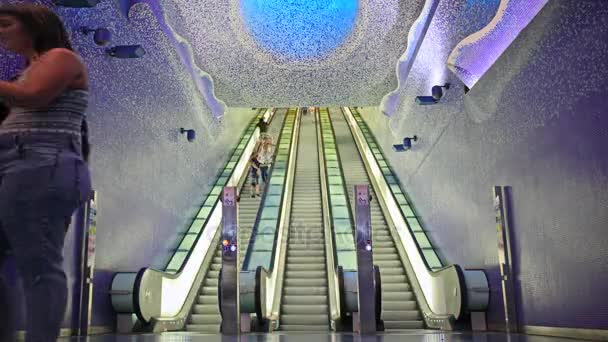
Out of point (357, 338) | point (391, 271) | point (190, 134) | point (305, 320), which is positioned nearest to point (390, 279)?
point (391, 271)

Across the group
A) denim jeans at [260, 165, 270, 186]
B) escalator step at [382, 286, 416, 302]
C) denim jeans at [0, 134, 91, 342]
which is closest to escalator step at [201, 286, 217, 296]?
escalator step at [382, 286, 416, 302]

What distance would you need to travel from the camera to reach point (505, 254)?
5996 millimetres

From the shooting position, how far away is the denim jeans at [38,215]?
1.72m

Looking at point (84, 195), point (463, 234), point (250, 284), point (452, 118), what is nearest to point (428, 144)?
point (452, 118)

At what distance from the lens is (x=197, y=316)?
8.27 metres

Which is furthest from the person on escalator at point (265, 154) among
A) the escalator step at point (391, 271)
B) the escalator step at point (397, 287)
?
the escalator step at point (397, 287)

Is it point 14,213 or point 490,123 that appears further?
point 490,123

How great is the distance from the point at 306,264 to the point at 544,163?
221 inches

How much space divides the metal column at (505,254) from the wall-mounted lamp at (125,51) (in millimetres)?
4065

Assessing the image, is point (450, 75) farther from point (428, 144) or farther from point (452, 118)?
point (428, 144)

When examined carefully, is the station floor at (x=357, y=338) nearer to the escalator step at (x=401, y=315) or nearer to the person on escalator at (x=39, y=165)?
the escalator step at (x=401, y=315)

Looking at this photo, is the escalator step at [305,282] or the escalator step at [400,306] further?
the escalator step at [305,282]

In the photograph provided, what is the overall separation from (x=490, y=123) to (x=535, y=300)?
204cm

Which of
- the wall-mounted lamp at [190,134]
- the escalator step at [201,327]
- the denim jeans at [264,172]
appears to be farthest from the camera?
the denim jeans at [264,172]
